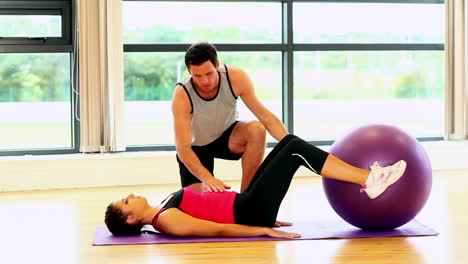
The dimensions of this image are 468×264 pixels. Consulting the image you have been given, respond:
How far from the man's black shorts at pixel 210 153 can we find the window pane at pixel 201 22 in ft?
7.40

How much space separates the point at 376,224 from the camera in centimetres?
375

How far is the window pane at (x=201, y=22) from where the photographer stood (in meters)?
6.25

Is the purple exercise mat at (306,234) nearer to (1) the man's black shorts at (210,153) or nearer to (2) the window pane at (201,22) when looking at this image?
(1) the man's black shorts at (210,153)

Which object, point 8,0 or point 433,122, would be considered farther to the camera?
point 433,122

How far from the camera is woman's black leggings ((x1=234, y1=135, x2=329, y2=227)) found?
3.60m

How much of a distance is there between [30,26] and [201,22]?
141cm

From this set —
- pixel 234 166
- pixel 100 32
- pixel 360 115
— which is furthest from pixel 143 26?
pixel 360 115

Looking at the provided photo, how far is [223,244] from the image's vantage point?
366 centimetres

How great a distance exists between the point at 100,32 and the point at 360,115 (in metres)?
2.48

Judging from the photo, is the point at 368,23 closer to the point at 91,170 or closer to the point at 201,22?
the point at 201,22

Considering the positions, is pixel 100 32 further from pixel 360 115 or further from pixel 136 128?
pixel 360 115

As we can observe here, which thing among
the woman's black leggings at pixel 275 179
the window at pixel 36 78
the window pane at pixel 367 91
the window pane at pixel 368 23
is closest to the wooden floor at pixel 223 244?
the woman's black leggings at pixel 275 179

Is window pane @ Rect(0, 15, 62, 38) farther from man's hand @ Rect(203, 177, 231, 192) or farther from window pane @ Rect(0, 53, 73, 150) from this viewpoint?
man's hand @ Rect(203, 177, 231, 192)

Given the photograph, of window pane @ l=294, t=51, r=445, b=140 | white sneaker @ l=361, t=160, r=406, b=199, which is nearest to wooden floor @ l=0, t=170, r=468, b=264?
white sneaker @ l=361, t=160, r=406, b=199
